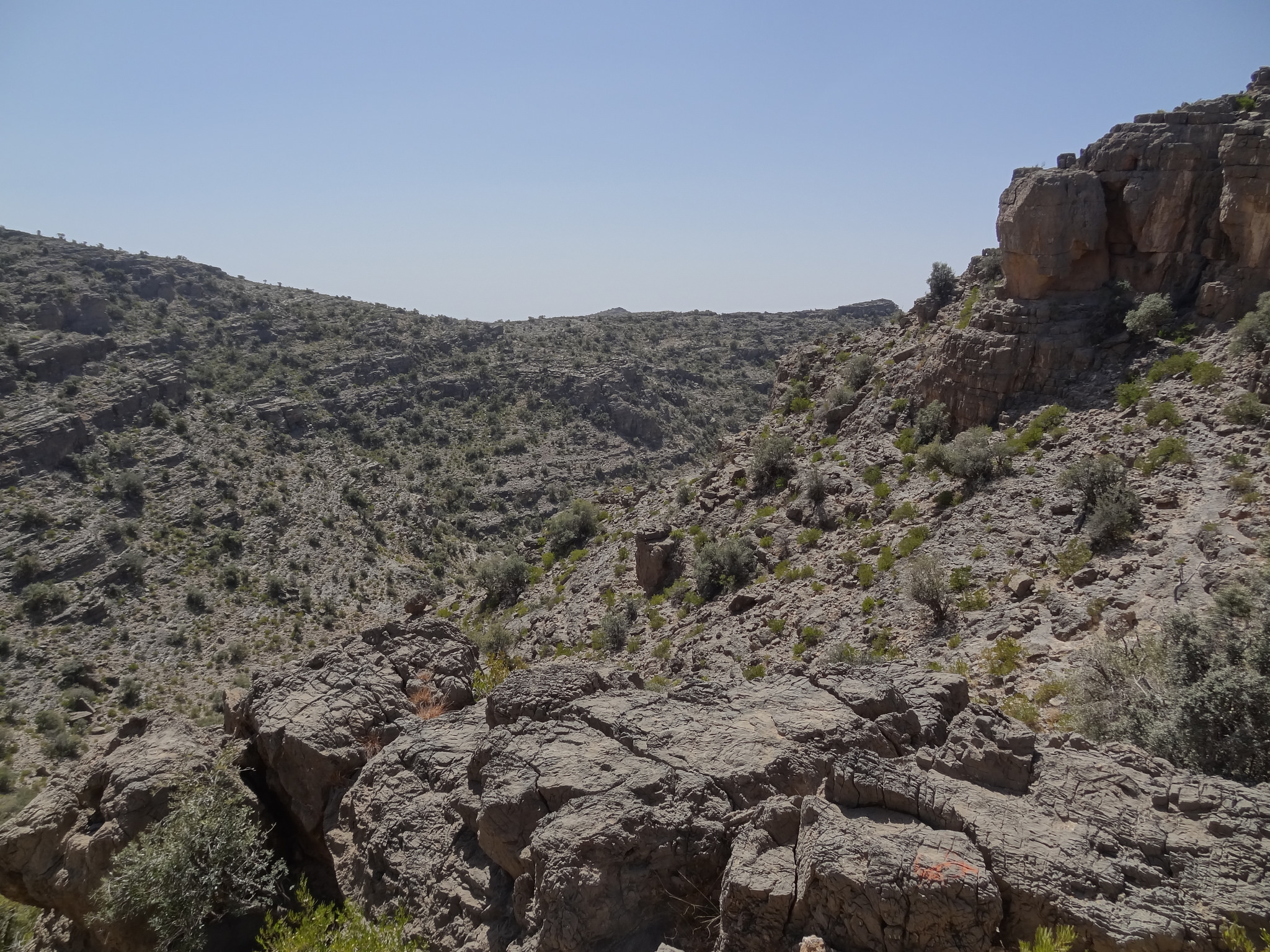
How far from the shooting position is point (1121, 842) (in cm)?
634

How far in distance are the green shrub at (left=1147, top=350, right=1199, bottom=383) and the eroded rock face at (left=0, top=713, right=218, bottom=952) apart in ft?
82.4

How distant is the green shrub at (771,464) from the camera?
86.9 feet

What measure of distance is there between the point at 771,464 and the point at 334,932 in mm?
21264

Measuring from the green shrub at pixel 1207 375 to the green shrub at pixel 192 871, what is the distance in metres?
24.0

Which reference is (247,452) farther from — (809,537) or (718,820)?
(718,820)

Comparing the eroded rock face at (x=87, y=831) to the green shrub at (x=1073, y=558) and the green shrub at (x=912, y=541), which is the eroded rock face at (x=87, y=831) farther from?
the green shrub at (x=1073, y=558)

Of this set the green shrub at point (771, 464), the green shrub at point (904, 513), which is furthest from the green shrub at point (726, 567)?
the green shrub at point (904, 513)

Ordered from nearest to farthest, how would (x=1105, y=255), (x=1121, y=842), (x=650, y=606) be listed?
(x=1121, y=842), (x=1105, y=255), (x=650, y=606)

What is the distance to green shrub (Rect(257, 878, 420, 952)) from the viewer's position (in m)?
8.05

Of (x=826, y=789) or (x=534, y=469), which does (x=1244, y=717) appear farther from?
(x=534, y=469)

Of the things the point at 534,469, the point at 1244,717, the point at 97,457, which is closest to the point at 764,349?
→ the point at 534,469

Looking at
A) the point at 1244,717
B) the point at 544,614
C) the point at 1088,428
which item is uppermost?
the point at 1088,428

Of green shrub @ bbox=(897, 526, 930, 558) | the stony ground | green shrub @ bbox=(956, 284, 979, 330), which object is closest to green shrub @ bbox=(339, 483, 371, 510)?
the stony ground

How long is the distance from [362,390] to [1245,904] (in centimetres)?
6385
